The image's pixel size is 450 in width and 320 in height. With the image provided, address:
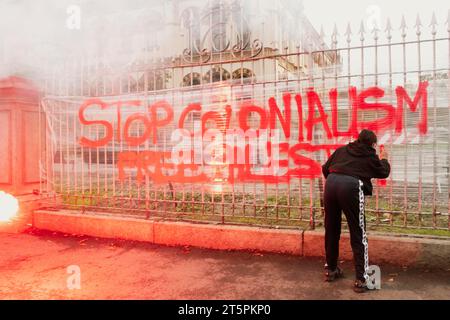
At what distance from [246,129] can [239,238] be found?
5.21 ft

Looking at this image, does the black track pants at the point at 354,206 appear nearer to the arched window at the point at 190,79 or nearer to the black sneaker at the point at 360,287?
the black sneaker at the point at 360,287

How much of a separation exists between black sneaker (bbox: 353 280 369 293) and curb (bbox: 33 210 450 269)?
0.85 meters

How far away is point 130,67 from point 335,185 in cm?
407

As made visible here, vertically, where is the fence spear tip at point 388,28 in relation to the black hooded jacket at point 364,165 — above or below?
above

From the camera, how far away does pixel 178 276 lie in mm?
4406

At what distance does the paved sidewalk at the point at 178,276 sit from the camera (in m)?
3.88

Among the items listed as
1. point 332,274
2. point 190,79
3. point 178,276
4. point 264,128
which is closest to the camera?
point 332,274

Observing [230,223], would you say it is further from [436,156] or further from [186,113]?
[436,156]

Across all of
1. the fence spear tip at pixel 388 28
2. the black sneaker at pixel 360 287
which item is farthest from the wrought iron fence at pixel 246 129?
the black sneaker at pixel 360 287

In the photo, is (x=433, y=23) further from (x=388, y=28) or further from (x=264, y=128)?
(x=264, y=128)

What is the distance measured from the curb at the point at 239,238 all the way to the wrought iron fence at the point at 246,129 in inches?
10.8

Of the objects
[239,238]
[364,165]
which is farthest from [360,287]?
[239,238]

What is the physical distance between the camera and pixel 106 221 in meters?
6.07
